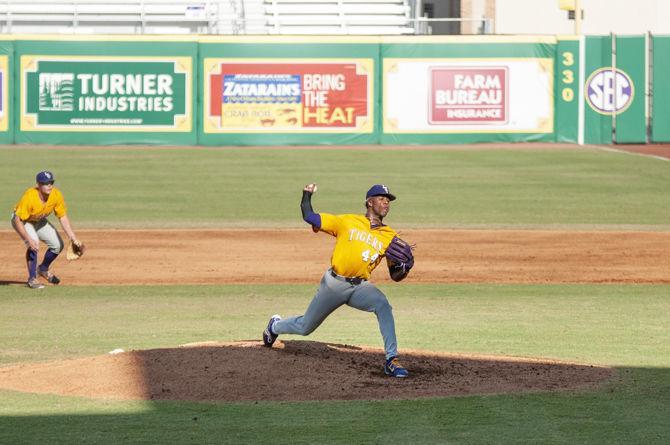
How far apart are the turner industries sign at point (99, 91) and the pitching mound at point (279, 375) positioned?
27718 millimetres

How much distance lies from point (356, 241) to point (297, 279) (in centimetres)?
907

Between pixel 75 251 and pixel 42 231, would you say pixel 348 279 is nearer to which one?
pixel 75 251

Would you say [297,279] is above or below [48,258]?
below

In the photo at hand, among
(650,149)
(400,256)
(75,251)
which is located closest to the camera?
(400,256)

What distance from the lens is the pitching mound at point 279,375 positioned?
10781mm

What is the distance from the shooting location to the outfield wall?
128ft

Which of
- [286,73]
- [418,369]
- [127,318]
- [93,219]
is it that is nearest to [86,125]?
[286,73]

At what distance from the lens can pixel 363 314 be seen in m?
16.8

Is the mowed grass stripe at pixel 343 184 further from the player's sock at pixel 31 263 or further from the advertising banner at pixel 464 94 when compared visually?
the player's sock at pixel 31 263

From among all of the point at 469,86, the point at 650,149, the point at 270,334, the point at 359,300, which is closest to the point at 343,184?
the point at 469,86

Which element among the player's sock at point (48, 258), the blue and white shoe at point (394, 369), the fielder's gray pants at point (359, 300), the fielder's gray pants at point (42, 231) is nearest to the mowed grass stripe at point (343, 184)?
the player's sock at point (48, 258)

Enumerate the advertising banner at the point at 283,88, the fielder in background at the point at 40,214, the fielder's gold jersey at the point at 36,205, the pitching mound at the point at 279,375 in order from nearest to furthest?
the pitching mound at the point at 279,375, the fielder in background at the point at 40,214, the fielder's gold jersey at the point at 36,205, the advertising banner at the point at 283,88

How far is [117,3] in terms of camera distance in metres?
48.0

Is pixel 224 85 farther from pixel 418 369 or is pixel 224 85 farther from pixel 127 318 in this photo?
pixel 418 369
